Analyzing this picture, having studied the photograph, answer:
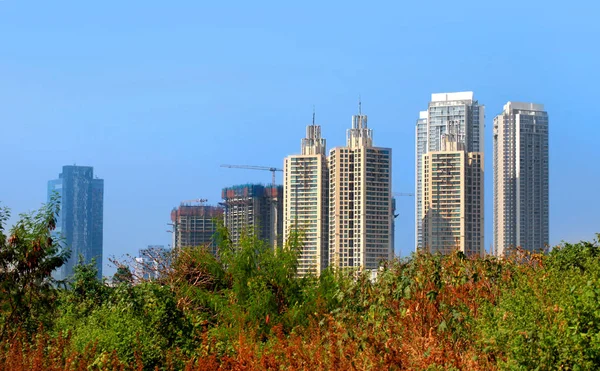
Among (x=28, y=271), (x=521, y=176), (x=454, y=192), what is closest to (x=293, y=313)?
(x=28, y=271)

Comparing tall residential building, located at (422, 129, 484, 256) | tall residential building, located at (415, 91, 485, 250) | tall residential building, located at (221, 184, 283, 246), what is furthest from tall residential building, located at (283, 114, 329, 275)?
tall residential building, located at (415, 91, 485, 250)

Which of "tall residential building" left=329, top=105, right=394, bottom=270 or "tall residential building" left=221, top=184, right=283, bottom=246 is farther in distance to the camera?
"tall residential building" left=221, top=184, right=283, bottom=246

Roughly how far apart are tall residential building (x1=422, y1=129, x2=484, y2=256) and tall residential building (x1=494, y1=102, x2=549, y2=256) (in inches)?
743

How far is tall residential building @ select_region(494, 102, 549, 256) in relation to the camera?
14662 cm

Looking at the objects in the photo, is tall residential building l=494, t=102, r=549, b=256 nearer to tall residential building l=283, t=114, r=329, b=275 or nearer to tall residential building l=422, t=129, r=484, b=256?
tall residential building l=422, t=129, r=484, b=256

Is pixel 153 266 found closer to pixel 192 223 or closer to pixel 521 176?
pixel 192 223

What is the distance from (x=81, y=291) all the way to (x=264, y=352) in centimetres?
521

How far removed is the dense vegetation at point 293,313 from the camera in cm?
618

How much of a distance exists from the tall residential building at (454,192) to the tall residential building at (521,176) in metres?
18.9

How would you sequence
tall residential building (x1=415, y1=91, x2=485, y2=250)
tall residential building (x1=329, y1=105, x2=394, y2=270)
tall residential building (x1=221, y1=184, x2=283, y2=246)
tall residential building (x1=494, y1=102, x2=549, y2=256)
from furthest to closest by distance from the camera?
tall residential building (x1=415, y1=91, x2=485, y2=250)
tall residential building (x1=494, y1=102, x2=549, y2=256)
tall residential building (x1=221, y1=184, x2=283, y2=246)
tall residential building (x1=329, y1=105, x2=394, y2=270)

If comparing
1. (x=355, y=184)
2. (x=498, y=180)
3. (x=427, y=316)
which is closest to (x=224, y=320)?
(x=427, y=316)

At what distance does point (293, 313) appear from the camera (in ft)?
33.1

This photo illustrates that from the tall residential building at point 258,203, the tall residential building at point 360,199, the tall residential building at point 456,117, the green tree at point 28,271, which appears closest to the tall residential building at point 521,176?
the tall residential building at point 456,117

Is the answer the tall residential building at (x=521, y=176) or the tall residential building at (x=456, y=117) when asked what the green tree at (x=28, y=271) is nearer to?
the tall residential building at (x=521, y=176)
